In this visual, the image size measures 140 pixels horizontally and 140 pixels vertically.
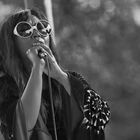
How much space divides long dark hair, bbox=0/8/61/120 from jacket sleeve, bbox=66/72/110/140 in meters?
0.06

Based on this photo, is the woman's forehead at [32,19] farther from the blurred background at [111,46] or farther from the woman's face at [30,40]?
the blurred background at [111,46]

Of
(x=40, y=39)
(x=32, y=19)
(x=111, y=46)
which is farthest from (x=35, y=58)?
(x=111, y=46)

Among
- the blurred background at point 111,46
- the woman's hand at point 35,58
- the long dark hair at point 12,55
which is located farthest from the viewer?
the blurred background at point 111,46

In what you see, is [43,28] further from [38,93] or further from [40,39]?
[38,93]

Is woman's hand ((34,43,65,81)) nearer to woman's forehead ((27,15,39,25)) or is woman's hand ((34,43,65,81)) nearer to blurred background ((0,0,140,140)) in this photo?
woman's forehead ((27,15,39,25))

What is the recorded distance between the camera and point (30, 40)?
175 centimetres

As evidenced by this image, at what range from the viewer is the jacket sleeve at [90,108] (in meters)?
1.75

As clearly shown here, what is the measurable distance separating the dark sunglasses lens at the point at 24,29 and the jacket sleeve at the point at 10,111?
151 mm

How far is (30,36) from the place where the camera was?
1736mm

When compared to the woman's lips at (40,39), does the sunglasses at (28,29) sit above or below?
above

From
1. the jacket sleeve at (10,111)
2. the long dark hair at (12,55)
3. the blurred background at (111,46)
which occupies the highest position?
the blurred background at (111,46)

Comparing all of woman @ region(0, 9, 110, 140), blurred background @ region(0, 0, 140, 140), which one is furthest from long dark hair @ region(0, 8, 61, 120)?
blurred background @ region(0, 0, 140, 140)

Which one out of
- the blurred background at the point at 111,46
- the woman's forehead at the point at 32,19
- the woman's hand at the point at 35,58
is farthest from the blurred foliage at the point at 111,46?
the woman's hand at the point at 35,58

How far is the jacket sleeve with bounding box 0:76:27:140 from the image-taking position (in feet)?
5.51
